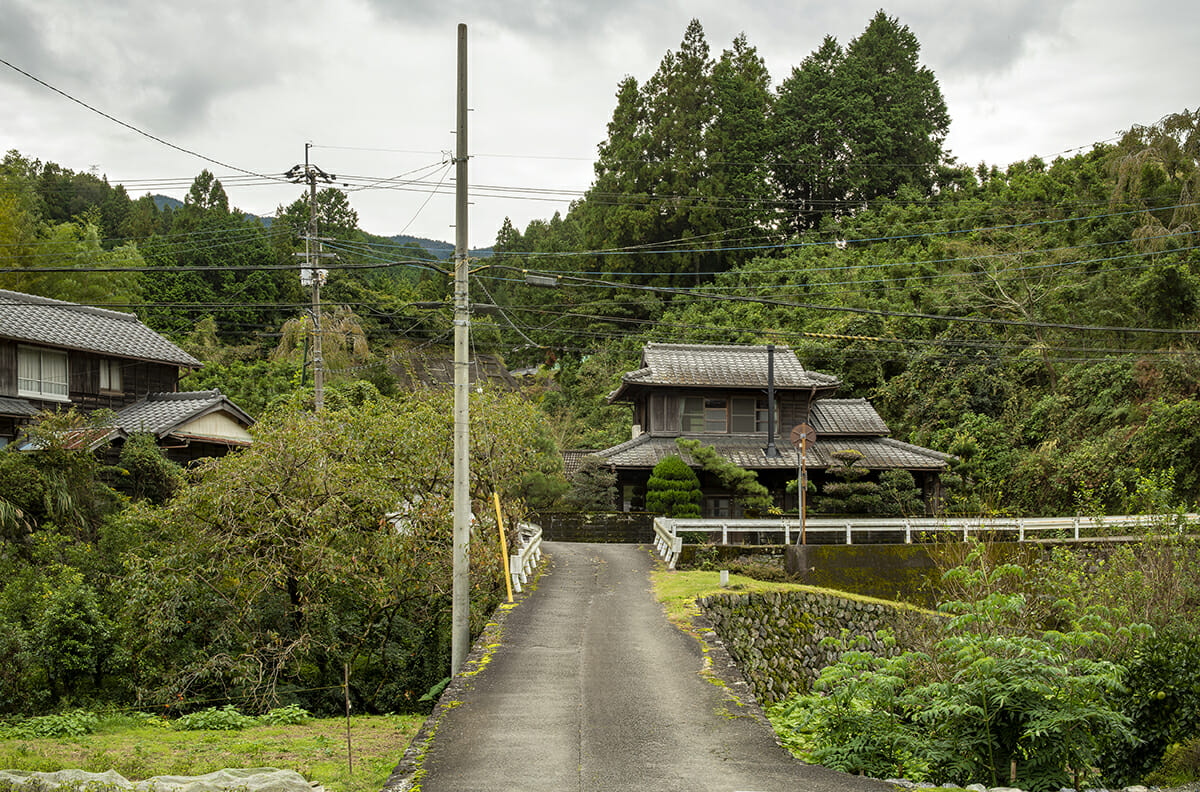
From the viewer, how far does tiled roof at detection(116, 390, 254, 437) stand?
2711 cm

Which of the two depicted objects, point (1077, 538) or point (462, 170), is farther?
point (1077, 538)

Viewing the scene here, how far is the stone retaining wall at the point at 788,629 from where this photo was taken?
16.2 m

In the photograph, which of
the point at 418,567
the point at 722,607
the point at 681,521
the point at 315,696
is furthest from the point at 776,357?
the point at 315,696

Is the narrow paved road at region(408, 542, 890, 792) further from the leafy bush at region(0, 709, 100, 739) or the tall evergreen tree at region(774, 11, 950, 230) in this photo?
the tall evergreen tree at region(774, 11, 950, 230)

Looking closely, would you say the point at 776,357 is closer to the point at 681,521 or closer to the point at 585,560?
the point at 681,521

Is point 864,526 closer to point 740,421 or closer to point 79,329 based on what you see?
point 740,421

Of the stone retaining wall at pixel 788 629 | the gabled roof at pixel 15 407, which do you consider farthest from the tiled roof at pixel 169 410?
the stone retaining wall at pixel 788 629

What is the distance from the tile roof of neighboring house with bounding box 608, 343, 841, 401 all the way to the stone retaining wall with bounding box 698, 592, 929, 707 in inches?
473

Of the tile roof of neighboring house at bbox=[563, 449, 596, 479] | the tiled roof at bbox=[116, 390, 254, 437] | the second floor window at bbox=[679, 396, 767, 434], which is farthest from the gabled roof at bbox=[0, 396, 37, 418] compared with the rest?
the second floor window at bbox=[679, 396, 767, 434]

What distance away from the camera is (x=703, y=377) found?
3209 centimetres

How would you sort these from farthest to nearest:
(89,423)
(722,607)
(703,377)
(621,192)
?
(621,192), (703,377), (89,423), (722,607)

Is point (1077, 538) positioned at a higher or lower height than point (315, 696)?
higher

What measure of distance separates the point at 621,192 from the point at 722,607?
125 feet

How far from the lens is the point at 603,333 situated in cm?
4862
